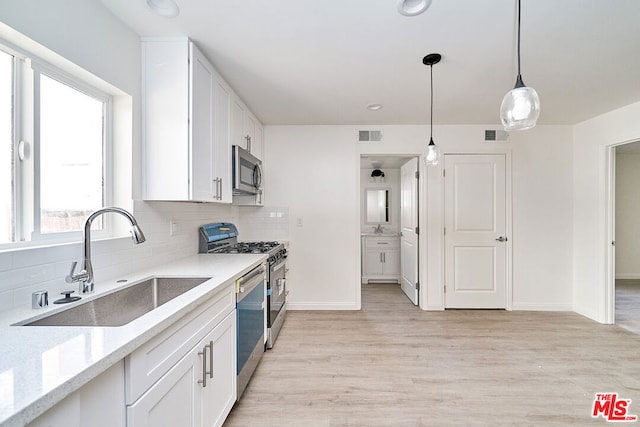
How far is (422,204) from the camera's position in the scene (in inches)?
149

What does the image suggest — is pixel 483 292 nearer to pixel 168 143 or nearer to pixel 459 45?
pixel 459 45

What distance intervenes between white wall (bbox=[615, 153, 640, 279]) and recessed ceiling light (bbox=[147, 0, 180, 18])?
7.53 meters

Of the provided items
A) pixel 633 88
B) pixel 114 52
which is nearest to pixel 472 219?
pixel 633 88

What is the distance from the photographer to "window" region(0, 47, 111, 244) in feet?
4.13

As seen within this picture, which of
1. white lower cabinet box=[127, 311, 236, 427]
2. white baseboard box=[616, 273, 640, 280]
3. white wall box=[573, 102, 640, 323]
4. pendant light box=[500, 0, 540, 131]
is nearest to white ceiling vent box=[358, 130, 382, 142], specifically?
pendant light box=[500, 0, 540, 131]

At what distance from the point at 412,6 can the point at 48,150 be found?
2.02 m


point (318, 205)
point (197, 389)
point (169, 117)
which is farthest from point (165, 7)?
point (318, 205)

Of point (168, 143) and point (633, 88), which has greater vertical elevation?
point (633, 88)

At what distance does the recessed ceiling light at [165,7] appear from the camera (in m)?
1.56

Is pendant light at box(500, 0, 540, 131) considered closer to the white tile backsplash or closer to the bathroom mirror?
the white tile backsplash

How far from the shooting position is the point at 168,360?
109cm

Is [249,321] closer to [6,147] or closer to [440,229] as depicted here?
[6,147]

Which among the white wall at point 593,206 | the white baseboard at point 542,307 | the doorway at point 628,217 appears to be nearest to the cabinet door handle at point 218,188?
the white baseboard at point 542,307

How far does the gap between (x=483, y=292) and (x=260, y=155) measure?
3369 mm
